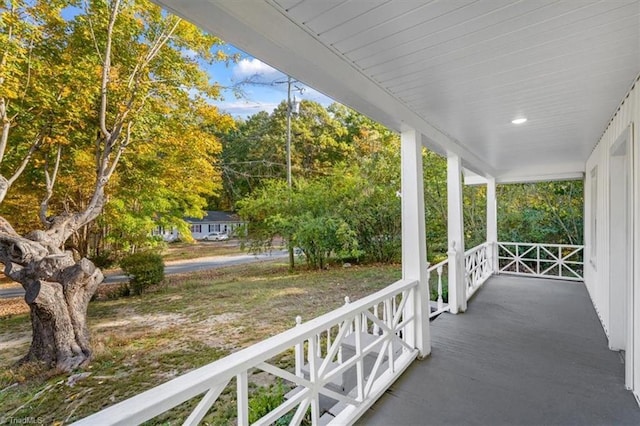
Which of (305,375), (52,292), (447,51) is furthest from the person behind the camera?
(52,292)

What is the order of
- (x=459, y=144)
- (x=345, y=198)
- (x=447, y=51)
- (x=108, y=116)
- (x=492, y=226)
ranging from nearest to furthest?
(x=447, y=51)
(x=459, y=144)
(x=108, y=116)
(x=492, y=226)
(x=345, y=198)

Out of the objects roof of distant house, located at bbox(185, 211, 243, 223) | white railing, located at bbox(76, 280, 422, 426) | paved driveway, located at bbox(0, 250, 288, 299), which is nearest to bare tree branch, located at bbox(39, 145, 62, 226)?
paved driveway, located at bbox(0, 250, 288, 299)

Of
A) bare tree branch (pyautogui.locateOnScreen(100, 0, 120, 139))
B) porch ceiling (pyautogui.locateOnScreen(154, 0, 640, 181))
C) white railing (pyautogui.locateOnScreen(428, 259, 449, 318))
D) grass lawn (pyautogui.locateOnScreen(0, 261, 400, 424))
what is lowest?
grass lawn (pyautogui.locateOnScreen(0, 261, 400, 424))

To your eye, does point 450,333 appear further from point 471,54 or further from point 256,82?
point 256,82

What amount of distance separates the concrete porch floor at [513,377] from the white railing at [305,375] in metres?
0.17

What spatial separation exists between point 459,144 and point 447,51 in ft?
8.72

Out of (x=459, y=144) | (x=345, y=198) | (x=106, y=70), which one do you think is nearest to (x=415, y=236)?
(x=459, y=144)

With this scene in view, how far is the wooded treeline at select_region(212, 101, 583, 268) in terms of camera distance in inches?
306

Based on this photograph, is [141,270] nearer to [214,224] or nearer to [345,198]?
[214,224]

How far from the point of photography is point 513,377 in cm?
237

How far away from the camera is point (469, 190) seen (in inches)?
369

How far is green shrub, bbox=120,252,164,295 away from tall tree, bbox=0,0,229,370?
1077mm

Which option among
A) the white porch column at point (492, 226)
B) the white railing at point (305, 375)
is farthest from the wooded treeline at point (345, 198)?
the white railing at point (305, 375)

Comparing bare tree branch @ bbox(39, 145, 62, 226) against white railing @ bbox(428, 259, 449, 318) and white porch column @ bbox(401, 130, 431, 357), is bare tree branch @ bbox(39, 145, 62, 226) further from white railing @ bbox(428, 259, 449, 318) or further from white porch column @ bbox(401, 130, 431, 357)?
white railing @ bbox(428, 259, 449, 318)
